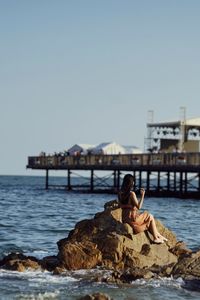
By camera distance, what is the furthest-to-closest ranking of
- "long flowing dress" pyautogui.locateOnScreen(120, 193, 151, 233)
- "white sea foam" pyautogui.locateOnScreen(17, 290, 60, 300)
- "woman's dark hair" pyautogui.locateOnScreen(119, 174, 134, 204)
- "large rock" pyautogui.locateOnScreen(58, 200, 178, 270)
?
"long flowing dress" pyautogui.locateOnScreen(120, 193, 151, 233) < "woman's dark hair" pyautogui.locateOnScreen(119, 174, 134, 204) < "large rock" pyautogui.locateOnScreen(58, 200, 178, 270) < "white sea foam" pyautogui.locateOnScreen(17, 290, 60, 300)

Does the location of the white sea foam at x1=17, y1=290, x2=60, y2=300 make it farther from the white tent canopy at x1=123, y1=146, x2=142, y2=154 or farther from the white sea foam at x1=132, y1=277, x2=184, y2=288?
the white tent canopy at x1=123, y1=146, x2=142, y2=154

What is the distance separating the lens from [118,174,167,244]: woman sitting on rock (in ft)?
58.8

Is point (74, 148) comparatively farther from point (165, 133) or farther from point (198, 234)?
point (198, 234)

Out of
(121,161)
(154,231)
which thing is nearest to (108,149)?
(121,161)

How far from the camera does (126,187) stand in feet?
58.2

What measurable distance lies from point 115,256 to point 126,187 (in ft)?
5.32

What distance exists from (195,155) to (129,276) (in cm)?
3406

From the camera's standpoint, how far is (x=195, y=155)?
163 feet

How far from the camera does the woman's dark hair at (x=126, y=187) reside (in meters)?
17.5

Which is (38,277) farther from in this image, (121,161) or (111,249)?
(121,161)

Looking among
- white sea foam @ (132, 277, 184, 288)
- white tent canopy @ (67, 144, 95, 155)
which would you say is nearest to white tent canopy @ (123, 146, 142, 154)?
white tent canopy @ (67, 144, 95, 155)


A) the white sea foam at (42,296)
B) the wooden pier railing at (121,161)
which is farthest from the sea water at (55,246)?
the wooden pier railing at (121,161)

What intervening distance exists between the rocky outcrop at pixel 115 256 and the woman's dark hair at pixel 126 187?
460 millimetres

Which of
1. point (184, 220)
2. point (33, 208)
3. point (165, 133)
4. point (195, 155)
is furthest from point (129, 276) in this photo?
point (165, 133)
